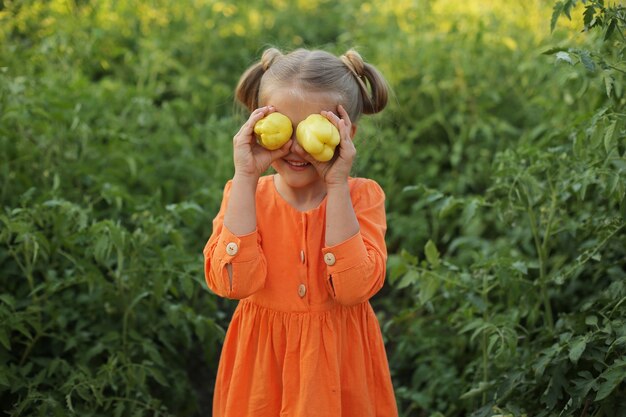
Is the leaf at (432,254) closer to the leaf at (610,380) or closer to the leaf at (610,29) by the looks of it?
the leaf at (610,380)

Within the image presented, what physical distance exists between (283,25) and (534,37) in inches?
83.0

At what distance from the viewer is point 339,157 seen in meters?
2.19

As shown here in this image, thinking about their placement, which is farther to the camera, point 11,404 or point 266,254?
point 11,404

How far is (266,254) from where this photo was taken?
2.32m

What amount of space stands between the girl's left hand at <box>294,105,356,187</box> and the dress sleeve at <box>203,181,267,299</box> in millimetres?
252

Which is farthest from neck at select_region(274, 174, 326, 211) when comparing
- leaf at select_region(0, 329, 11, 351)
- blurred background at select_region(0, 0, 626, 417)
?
leaf at select_region(0, 329, 11, 351)

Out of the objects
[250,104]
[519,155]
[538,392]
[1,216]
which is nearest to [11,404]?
[1,216]

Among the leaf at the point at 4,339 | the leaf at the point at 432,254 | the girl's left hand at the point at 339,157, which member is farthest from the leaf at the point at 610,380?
the leaf at the point at 4,339

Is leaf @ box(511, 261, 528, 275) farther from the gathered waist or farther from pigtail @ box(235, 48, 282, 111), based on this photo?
pigtail @ box(235, 48, 282, 111)

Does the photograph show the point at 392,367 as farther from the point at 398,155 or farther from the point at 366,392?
the point at 398,155

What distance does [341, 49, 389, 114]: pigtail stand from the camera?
2385mm

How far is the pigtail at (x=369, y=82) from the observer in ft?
7.82

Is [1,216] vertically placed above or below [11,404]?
above

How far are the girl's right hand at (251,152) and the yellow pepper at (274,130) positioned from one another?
2 centimetres
